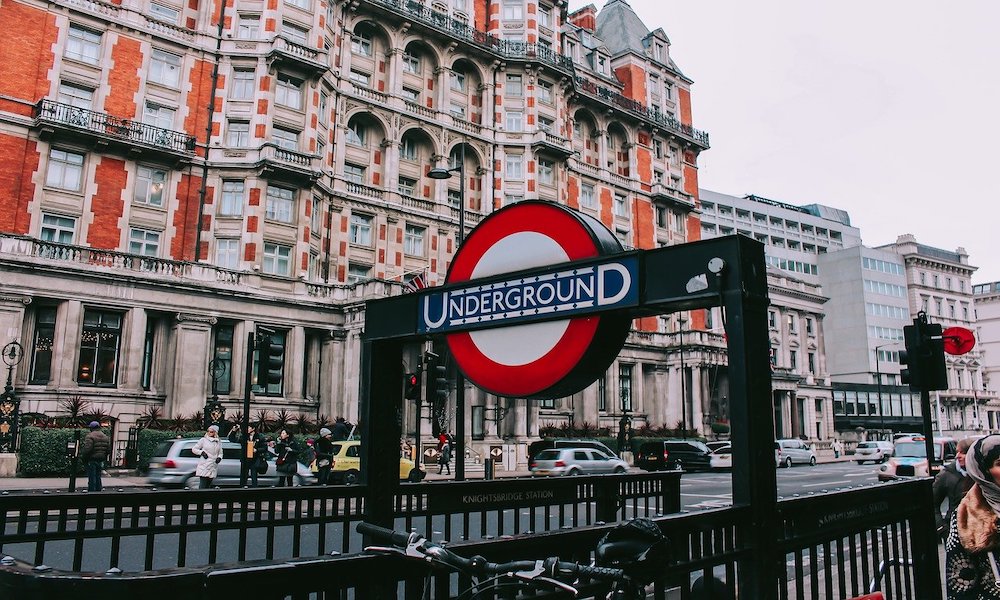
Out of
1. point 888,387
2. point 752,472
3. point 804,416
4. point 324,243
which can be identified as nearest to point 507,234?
point 752,472

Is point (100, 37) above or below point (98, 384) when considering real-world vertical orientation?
above

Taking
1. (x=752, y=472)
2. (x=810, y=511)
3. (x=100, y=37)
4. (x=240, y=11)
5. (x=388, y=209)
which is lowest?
(x=810, y=511)

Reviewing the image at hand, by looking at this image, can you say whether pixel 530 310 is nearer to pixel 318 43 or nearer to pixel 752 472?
pixel 752 472

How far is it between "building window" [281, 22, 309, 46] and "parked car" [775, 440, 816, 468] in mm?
38380

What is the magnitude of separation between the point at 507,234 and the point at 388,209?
4165 cm

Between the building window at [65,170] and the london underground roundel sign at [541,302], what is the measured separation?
36942mm

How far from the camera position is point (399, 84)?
1801 inches

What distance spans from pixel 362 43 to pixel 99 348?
24.9 meters

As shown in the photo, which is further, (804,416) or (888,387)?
(888,387)

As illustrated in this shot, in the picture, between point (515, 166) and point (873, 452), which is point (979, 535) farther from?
point (873, 452)

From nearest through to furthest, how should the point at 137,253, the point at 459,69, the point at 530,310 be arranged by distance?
1. the point at 530,310
2. the point at 137,253
3. the point at 459,69

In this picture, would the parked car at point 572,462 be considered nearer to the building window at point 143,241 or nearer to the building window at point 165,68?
the building window at point 143,241

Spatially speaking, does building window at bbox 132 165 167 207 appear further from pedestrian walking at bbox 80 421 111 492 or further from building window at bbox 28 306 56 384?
pedestrian walking at bbox 80 421 111 492

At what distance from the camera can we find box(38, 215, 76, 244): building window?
109 feet
